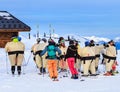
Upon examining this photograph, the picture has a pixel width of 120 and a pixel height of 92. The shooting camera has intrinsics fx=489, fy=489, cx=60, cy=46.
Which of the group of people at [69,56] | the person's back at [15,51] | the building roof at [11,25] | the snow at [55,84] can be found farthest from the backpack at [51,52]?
the building roof at [11,25]

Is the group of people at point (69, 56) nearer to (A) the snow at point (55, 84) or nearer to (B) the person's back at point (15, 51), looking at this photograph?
(B) the person's back at point (15, 51)

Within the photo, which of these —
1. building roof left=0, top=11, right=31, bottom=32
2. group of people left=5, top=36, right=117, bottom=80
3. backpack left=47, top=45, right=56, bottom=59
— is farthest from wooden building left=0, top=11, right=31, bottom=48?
backpack left=47, top=45, right=56, bottom=59

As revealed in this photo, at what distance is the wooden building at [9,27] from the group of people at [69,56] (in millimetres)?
19177

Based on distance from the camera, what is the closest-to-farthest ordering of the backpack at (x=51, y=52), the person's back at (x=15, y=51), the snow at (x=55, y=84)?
1. the snow at (x=55, y=84)
2. the backpack at (x=51, y=52)
3. the person's back at (x=15, y=51)

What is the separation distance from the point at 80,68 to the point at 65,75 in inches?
84.9

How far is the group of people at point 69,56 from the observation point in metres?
20.6

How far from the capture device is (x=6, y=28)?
141ft

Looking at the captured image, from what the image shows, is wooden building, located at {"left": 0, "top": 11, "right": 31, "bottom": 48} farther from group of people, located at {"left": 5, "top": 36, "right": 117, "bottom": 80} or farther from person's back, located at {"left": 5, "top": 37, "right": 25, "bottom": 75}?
person's back, located at {"left": 5, "top": 37, "right": 25, "bottom": 75}

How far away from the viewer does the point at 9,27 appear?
43094 mm

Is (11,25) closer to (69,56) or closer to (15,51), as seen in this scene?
(15,51)

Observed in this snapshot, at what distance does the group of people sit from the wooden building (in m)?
19.2

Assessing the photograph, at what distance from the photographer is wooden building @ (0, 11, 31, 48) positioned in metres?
43.1

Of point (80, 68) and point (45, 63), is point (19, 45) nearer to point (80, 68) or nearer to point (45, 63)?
point (45, 63)

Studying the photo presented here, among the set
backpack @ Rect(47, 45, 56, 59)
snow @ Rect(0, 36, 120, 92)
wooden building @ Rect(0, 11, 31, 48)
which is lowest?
wooden building @ Rect(0, 11, 31, 48)
